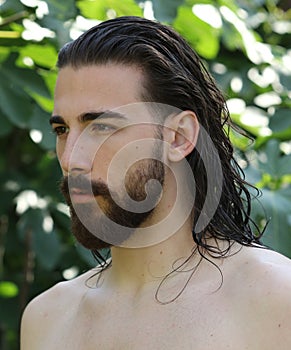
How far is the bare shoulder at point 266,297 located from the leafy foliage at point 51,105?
51cm

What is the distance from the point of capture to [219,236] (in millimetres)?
1884

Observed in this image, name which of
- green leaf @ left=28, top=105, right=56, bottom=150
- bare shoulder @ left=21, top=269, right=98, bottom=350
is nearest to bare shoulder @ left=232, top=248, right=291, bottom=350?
bare shoulder @ left=21, top=269, right=98, bottom=350

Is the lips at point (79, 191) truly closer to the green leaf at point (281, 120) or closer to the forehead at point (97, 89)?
the forehead at point (97, 89)

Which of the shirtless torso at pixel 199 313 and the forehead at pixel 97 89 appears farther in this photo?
the forehead at pixel 97 89

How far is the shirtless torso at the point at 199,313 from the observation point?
1.68 meters

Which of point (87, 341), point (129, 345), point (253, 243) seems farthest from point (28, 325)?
point (253, 243)

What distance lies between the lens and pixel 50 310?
2145 millimetres

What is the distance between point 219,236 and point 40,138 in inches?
35.0

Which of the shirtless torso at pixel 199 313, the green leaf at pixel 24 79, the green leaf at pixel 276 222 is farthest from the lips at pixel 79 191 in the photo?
the green leaf at pixel 24 79

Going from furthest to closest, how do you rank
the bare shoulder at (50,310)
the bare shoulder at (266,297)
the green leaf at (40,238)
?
the green leaf at (40,238) → the bare shoulder at (50,310) → the bare shoulder at (266,297)

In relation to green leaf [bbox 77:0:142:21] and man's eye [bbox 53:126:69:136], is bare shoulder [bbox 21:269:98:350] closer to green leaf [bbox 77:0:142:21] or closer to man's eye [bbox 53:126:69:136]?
man's eye [bbox 53:126:69:136]

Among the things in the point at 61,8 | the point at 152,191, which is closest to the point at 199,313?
the point at 152,191

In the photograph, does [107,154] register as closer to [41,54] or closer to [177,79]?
[177,79]

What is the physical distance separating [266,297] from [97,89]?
1.63 ft
